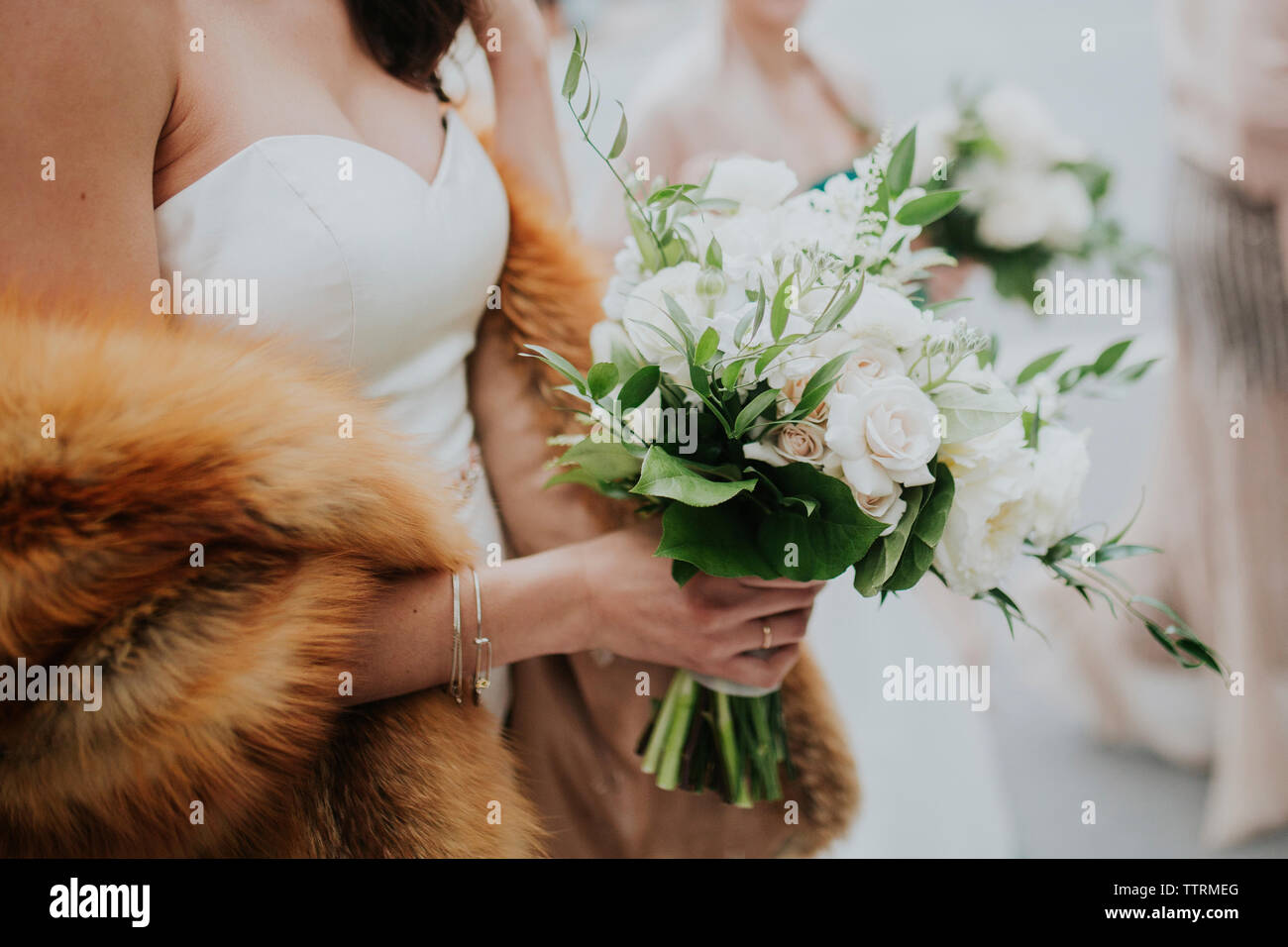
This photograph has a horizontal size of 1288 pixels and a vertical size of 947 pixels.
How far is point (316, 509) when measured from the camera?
526 mm

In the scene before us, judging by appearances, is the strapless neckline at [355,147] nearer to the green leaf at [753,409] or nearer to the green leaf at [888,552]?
the green leaf at [753,409]

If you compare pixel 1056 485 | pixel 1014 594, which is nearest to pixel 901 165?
pixel 1056 485

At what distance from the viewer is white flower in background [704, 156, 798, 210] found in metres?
0.67

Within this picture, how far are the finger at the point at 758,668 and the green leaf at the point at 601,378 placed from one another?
27 cm

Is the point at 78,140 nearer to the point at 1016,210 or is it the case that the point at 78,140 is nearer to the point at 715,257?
the point at 715,257

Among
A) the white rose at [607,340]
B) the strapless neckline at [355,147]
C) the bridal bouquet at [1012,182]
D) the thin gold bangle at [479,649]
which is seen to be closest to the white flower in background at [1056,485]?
the white rose at [607,340]

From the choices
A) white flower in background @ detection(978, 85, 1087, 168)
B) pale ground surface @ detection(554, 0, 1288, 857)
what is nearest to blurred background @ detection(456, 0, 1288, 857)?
pale ground surface @ detection(554, 0, 1288, 857)

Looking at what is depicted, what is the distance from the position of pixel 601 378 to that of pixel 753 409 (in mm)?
111

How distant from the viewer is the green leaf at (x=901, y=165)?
26.7 inches

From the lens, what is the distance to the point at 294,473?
0.52 meters

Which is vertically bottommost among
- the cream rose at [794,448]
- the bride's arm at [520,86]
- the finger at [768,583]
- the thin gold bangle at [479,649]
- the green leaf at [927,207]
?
the thin gold bangle at [479,649]

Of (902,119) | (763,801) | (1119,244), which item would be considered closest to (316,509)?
(763,801)
